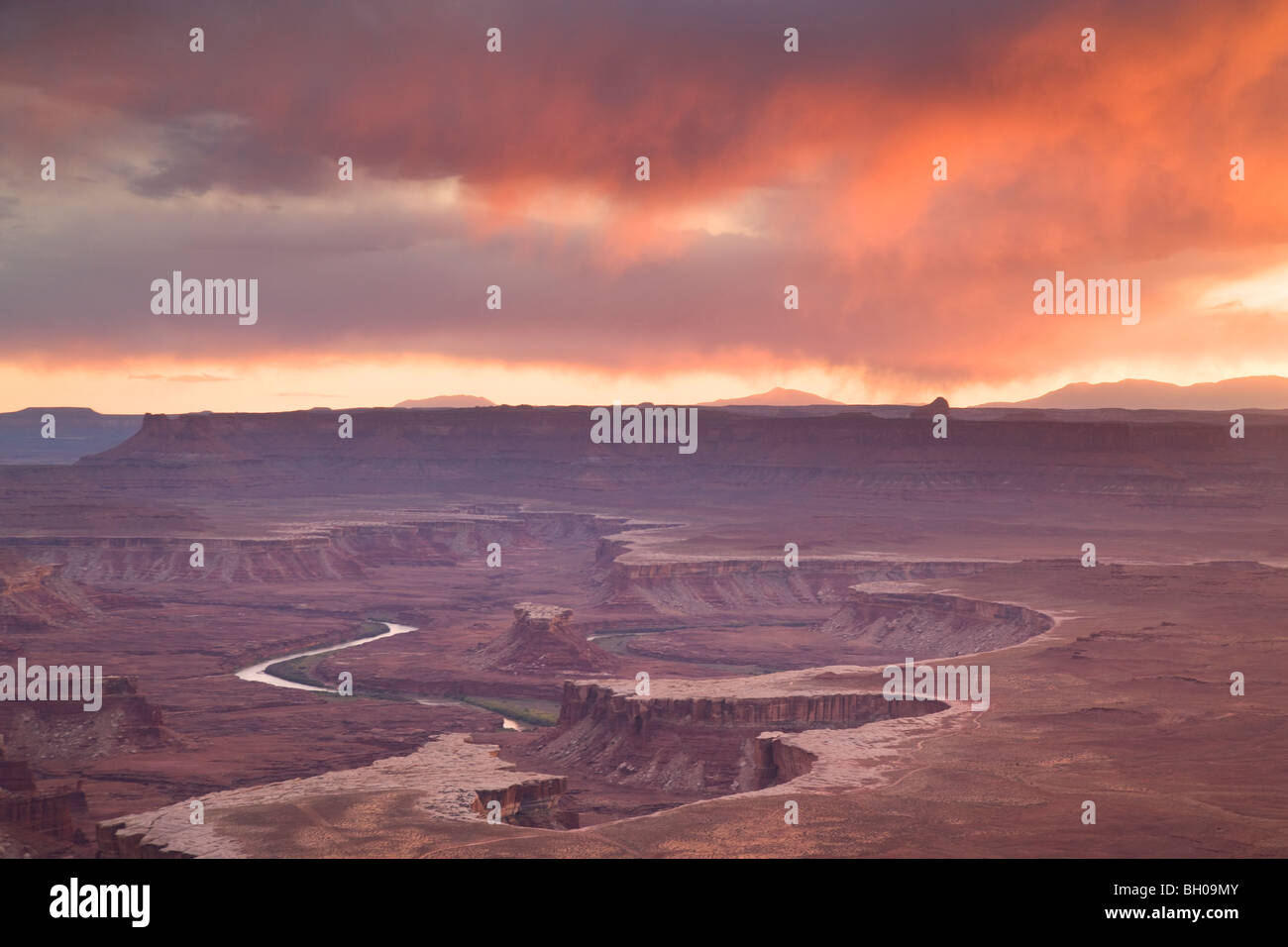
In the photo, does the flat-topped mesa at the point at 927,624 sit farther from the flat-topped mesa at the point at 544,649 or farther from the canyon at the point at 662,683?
the flat-topped mesa at the point at 544,649

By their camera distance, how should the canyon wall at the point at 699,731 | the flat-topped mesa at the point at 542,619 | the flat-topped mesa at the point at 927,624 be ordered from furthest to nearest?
1. the flat-topped mesa at the point at 542,619
2. the flat-topped mesa at the point at 927,624
3. the canyon wall at the point at 699,731

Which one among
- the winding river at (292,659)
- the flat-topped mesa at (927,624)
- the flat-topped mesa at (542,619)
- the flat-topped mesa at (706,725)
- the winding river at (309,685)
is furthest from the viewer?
the flat-topped mesa at (542,619)

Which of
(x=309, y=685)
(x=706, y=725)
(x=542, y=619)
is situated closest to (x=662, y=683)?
(x=706, y=725)

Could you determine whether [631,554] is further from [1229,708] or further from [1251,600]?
[1229,708]

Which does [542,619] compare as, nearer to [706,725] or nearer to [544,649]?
[544,649]

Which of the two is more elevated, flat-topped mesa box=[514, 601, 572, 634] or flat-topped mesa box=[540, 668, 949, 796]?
flat-topped mesa box=[514, 601, 572, 634]

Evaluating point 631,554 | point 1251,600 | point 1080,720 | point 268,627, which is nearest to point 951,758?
point 1080,720

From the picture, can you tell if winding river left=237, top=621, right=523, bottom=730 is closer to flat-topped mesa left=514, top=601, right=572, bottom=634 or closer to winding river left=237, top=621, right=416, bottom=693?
winding river left=237, top=621, right=416, bottom=693

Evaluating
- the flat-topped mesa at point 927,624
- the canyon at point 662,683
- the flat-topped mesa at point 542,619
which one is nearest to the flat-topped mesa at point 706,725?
the canyon at point 662,683

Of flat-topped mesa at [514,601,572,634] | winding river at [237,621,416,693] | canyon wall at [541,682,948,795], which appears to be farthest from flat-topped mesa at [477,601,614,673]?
canyon wall at [541,682,948,795]

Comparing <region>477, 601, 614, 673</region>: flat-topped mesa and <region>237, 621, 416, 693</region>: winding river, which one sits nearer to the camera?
<region>237, 621, 416, 693</region>: winding river
